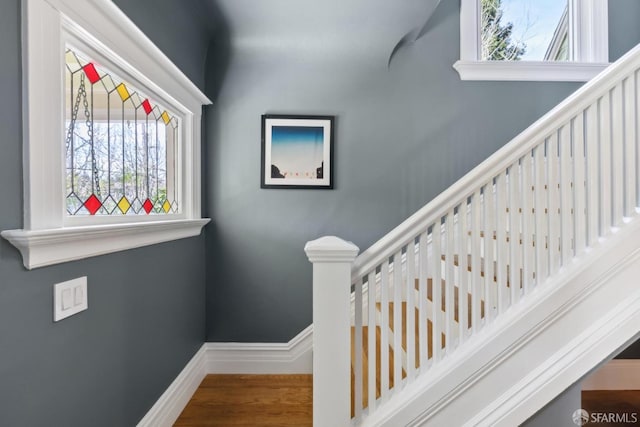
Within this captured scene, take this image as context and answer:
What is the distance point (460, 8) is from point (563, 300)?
2144 mm

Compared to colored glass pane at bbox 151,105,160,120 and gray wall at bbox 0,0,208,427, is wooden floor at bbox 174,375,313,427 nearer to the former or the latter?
gray wall at bbox 0,0,208,427

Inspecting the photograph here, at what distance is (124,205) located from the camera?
1548 millimetres

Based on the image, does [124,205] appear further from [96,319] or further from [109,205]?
[96,319]

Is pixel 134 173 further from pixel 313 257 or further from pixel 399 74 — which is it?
pixel 399 74

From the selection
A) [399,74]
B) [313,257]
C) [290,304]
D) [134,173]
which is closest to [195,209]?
[134,173]

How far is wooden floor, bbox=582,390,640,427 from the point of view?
199 centimetres

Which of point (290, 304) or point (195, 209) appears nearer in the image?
point (195, 209)

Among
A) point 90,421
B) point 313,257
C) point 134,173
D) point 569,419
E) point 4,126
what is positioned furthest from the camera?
point 134,173

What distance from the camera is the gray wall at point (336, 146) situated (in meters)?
2.40

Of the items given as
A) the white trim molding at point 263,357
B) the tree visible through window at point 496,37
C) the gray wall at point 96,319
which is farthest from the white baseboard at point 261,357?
the tree visible through window at point 496,37

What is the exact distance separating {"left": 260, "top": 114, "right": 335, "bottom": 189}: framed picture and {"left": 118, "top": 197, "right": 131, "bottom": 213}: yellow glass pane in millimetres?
977

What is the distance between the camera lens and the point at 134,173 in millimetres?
1645

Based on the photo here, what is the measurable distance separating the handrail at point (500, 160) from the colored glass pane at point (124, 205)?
42.5 inches

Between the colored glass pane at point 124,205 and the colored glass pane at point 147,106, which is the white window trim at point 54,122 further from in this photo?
the colored glass pane at point 147,106
